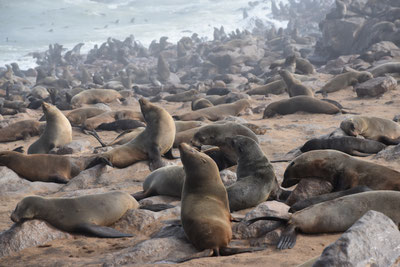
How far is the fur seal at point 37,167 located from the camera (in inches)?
247

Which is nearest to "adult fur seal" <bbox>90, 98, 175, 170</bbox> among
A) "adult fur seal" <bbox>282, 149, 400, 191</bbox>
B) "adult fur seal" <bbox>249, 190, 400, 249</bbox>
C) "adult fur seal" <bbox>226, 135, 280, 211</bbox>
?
"adult fur seal" <bbox>226, 135, 280, 211</bbox>

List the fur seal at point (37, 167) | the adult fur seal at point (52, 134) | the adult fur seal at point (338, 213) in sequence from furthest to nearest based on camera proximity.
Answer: the adult fur seal at point (52, 134) < the fur seal at point (37, 167) < the adult fur seal at point (338, 213)

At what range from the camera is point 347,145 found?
5773 mm

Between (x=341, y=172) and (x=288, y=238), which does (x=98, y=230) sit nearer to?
(x=288, y=238)

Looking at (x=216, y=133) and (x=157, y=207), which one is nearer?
(x=157, y=207)

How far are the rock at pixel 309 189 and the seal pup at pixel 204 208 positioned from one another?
80 centimetres

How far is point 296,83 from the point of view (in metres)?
12.1

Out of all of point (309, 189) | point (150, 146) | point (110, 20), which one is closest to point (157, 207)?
point (309, 189)

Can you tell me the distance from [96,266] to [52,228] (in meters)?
1.19

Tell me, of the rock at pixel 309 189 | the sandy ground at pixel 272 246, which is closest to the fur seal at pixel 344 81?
the sandy ground at pixel 272 246

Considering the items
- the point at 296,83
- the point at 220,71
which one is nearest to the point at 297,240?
the point at 296,83

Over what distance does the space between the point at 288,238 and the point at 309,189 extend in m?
1.03

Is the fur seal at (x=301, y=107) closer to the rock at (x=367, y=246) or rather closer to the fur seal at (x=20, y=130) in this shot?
the fur seal at (x=20, y=130)

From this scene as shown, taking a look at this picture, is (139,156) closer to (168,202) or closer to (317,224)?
(168,202)
